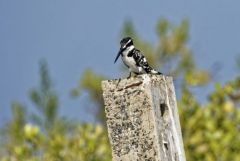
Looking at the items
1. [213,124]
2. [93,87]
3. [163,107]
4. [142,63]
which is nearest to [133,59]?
[142,63]

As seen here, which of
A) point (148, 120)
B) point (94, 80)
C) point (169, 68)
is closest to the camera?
point (148, 120)

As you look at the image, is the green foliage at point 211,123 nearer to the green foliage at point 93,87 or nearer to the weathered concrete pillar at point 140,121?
the weathered concrete pillar at point 140,121

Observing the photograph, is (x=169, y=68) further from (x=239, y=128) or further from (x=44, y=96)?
(x=239, y=128)

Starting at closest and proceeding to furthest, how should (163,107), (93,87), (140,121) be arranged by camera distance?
(140,121)
(163,107)
(93,87)

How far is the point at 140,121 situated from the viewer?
7840 millimetres

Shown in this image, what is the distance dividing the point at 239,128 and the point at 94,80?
1953 centimetres

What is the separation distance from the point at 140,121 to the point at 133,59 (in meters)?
1.56

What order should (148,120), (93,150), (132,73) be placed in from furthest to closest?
(93,150) < (132,73) < (148,120)

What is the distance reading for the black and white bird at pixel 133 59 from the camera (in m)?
9.20

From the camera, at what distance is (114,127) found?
796 cm

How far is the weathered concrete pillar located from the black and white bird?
3.46 feet

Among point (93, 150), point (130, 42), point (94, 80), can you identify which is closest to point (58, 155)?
point (93, 150)

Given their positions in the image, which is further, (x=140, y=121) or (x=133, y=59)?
(x=133, y=59)

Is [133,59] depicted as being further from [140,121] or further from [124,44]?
[140,121]
